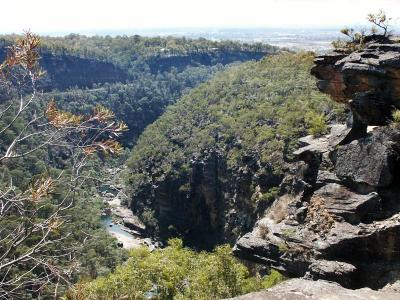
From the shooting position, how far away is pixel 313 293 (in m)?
11.2

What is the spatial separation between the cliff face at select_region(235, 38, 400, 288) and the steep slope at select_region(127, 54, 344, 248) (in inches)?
1357

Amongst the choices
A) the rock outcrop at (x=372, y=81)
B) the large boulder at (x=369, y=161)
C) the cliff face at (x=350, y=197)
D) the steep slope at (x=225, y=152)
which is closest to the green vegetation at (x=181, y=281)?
the cliff face at (x=350, y=197)

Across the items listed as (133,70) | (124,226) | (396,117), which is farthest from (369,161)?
(133,70)

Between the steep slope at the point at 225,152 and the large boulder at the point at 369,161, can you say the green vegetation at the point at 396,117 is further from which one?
the steep slope at the point at 225,152

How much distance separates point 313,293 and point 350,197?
507 cm

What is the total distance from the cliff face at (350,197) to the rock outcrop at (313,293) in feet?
6.36

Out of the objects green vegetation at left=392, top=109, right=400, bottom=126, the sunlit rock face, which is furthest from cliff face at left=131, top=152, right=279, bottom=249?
green vegetation at left=392, top=109, right=400, bottom=126

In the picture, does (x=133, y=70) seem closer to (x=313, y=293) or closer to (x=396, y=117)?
(x=396, y=117)

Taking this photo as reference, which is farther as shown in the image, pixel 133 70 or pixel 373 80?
pixel 133 70

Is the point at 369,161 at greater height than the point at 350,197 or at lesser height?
greater

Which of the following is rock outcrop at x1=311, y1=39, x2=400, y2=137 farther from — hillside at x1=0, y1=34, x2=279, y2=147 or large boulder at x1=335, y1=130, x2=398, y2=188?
hillside at x1=0, y1=34, x2=279, y2=147

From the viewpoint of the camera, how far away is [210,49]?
189 m

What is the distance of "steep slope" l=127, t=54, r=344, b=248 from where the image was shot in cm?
6075

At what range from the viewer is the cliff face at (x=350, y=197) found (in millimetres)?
14117
